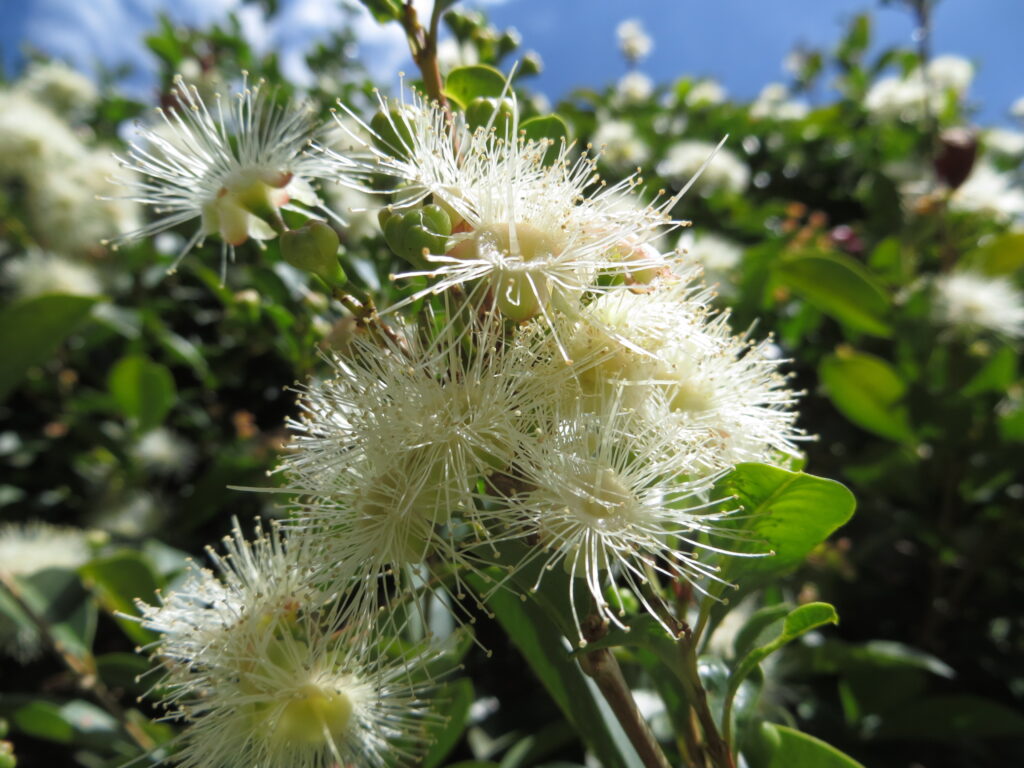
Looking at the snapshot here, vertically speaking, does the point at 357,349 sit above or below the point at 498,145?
below

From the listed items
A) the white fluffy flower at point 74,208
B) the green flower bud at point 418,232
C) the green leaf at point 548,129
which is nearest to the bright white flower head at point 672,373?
the green flower bud at point 418,232

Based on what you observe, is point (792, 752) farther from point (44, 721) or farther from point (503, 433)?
point (44, 721)

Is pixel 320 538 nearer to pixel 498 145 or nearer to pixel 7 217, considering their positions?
pixel 498 145

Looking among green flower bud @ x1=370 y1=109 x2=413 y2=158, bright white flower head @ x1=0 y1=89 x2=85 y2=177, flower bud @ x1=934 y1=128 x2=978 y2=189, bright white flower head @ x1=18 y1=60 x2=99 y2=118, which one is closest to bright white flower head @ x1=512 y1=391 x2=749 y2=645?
green flower bud @ x1=370 y1=109 x2=413 y2=158

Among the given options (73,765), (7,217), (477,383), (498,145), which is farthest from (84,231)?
(477,383)

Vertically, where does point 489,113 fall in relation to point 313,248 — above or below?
above

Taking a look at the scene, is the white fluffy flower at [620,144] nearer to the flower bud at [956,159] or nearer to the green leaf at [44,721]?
the flower bud at [956,159]

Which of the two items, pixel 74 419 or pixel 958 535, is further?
pixel 74 419

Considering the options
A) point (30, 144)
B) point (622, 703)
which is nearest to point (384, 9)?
point (622, 703)
